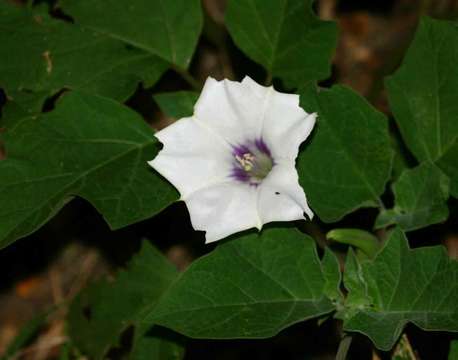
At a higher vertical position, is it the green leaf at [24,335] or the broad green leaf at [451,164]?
the broad green leaf at [451,164]

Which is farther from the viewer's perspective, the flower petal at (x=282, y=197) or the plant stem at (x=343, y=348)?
the plant stem at (x=343, y=348)

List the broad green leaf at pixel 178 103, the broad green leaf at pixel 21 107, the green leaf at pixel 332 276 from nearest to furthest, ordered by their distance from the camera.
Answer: the green leaf at pixel 332 276 < the broad green leaf at pixel 178 103 < the broad green leaf at pixel 21 107

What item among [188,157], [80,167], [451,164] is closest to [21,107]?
[80,167]

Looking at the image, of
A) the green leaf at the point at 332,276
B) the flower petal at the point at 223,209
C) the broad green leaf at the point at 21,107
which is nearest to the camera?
the flower petal at the point at 223,209

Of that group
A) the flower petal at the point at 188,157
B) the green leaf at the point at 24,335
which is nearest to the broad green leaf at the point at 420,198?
the flower petal at the point at 188,157

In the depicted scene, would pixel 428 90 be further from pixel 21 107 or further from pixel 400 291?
pixel 21 107

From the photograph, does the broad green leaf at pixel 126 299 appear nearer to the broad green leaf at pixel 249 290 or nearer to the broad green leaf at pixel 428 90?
the broad green leaf at pixel 249 290

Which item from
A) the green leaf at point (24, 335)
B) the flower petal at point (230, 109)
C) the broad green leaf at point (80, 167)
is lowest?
the green leaf at point (24, 335)

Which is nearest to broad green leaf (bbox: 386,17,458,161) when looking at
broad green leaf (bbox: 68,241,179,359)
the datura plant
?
the datura plant
